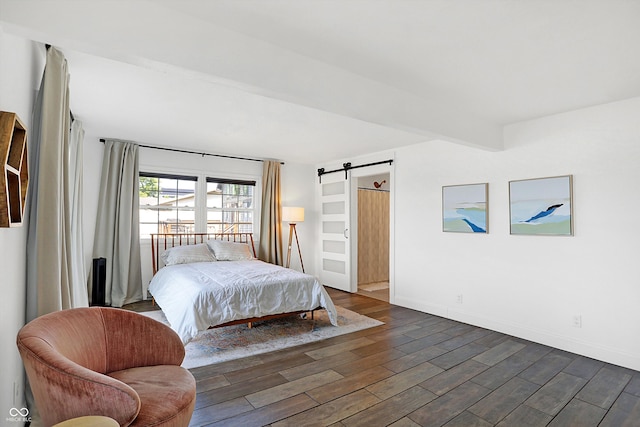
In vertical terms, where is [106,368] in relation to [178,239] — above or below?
below

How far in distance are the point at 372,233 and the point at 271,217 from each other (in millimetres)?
2080

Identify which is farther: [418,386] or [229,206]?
[229,206]

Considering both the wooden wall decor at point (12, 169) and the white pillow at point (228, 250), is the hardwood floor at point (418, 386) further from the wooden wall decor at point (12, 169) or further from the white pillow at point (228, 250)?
the white pillow at point (228, 250)

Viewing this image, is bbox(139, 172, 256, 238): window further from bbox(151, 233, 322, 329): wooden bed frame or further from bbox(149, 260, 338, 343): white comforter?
bbox(149, 260, 338, 343): white comforter

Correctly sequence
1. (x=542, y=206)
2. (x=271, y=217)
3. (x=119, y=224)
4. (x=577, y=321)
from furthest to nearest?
(x=271, y=217), (x=119, y=224), (x=542, y=206), (x=577, y=321)

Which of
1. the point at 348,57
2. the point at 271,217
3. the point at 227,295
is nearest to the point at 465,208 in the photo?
the point at 348,57

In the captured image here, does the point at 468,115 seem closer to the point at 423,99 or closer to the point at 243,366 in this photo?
the point at 423,99

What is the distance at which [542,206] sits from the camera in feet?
11.9

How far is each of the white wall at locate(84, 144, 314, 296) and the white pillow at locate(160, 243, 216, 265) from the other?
1.62 feet

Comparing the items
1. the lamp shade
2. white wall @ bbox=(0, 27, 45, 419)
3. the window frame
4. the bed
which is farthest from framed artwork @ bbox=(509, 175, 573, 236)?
white wall @ bbox=(0, 27, 45, 419)

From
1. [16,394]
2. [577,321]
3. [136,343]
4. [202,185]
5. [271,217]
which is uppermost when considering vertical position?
[202,185]

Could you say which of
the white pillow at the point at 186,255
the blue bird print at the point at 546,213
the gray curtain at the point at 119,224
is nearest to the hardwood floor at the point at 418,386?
the blue bird print at the point at 546,213

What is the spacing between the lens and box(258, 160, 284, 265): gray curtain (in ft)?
20.5

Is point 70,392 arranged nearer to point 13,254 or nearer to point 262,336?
point 13,254
